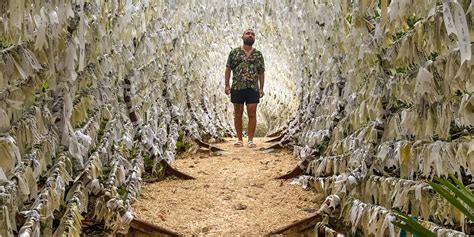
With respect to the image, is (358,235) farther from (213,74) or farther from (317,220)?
(213,74)

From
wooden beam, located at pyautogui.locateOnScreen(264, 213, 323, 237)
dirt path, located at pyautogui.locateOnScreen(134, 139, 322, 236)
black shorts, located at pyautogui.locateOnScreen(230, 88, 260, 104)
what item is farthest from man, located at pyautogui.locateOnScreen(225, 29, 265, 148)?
wooden beam, located at pyautogui.locateOnScreen(264, 213, 323, 237)

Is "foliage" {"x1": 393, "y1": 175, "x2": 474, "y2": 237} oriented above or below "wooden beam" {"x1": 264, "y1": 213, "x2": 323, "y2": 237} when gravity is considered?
above

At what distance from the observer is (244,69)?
5.09m

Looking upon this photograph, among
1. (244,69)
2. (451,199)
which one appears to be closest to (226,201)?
(451,199)

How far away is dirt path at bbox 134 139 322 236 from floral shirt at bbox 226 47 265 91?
112 cm

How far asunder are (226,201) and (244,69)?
7.13 feet

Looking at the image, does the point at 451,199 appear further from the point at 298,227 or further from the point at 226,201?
the point at 226,201

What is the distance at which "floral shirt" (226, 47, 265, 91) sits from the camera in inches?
201

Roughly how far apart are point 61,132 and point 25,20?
654 millimetres

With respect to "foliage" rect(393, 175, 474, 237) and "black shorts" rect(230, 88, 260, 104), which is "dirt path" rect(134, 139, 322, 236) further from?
"foliage" rect(393, 175, 474, 237)

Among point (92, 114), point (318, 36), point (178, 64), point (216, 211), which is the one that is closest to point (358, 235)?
point (216, 211)

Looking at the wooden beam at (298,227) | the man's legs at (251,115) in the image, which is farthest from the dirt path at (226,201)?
the man's legs at (251,115)

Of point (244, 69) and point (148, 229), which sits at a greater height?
point (244, 69)

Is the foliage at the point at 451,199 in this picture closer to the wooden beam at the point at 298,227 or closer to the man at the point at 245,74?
the wooden beam at the point at 298,227
